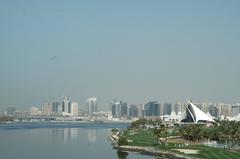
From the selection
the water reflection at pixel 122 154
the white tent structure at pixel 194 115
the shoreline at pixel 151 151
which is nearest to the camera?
the shoreline at pixel 151 151

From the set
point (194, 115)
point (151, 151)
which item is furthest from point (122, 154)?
point (194, 115)

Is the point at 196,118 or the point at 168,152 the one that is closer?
the point at 168,152

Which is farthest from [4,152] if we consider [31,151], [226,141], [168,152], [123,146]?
[226,141]

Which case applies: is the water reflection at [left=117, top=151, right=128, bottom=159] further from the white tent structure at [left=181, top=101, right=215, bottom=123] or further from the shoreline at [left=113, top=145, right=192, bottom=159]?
the white tent structure at [left=181, top=101, right=215, bottom=123]

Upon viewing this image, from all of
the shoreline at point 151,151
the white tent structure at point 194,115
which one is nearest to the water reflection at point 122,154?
the shoreline at point 151,151

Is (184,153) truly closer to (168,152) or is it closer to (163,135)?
(168,152)

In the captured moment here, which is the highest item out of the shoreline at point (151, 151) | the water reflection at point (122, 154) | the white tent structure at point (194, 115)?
the white tent structure at point (194, 115)

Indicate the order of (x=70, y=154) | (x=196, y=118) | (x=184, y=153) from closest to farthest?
(x=184, y=153), (x=70, y=154), (x=196, y=118)

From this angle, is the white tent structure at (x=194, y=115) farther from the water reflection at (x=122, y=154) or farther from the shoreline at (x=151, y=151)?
the water reflection at (x=122, y=154)

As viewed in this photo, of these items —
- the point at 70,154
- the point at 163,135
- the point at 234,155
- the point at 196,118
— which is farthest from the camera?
the point at 196,118
